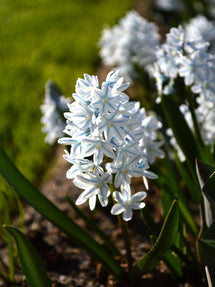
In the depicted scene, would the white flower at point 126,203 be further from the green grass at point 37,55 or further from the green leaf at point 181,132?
the green grass at point 37,55

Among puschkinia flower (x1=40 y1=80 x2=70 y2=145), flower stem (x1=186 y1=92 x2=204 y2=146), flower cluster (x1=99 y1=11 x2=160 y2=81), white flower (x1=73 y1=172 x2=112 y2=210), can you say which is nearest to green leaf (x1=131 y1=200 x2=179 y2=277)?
white flower (x1=73 y1=172 x2=112 y2=210)

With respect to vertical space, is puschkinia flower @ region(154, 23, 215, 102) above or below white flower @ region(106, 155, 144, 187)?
above

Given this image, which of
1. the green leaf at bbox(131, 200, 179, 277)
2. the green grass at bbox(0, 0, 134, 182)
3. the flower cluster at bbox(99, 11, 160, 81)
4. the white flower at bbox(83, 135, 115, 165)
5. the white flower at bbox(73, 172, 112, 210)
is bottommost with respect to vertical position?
the green leaf at bbox(131, 200, 179, 277)

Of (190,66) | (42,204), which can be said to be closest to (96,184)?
(42,204)

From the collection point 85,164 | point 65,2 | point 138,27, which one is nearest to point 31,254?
point 85,164

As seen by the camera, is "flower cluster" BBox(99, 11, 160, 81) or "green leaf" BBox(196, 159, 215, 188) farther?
"flower cluster" BBox(99, 11, 160, 81)

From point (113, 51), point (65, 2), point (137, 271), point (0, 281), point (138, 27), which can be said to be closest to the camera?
point (137, 271)

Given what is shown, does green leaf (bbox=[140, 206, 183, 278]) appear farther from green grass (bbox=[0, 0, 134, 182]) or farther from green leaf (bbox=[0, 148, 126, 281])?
green grass (bbox=[0, 0, 134, 182])

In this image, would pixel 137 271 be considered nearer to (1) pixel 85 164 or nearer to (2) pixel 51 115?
(1) pixel 85 164

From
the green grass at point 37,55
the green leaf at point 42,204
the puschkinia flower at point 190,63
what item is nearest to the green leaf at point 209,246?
the green leaf at point 42,204
